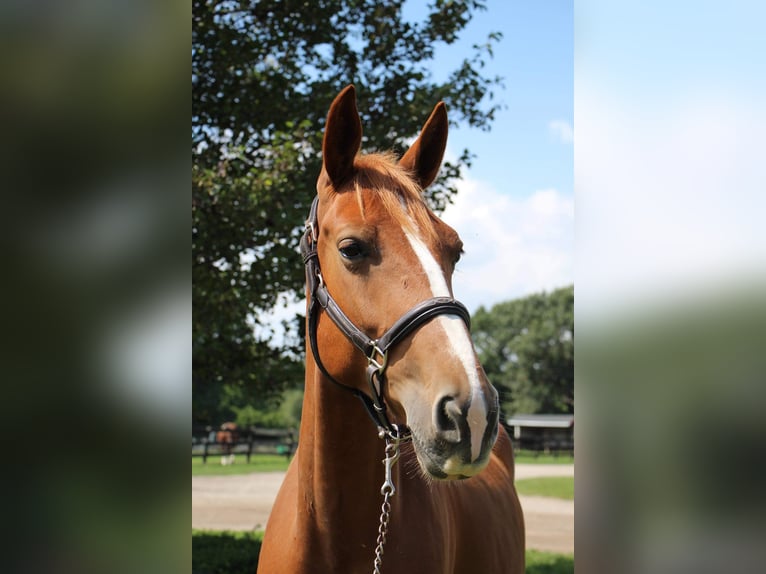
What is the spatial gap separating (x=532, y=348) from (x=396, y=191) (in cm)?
6612

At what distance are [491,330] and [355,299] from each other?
74.4 meters

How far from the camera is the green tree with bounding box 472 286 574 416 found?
61.2 m

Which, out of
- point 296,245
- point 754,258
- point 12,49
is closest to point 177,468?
point 12,49

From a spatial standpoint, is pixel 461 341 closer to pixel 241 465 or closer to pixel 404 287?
pixel 404 287

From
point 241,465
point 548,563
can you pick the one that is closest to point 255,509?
point 548,563

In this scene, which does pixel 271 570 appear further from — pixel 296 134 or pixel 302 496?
pixel 296 134

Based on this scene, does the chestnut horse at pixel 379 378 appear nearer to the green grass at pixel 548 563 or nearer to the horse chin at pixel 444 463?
the horse chin at pixel 444 463

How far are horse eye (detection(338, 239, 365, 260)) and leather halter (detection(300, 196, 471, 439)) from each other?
0.65 ft

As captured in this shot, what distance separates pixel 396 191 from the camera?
234 centimetres

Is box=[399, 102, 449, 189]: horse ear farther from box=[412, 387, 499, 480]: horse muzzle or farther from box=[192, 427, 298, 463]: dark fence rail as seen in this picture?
box=[192, 427, 298, 463]: dark fence rail

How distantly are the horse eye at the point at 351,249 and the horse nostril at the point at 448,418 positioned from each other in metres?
0.64

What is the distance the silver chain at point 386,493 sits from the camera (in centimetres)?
221

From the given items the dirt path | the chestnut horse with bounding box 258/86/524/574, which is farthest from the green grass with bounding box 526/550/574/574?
the chestnut horse with bounding box 258/86/524/574

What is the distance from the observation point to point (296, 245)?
21.7 feet
